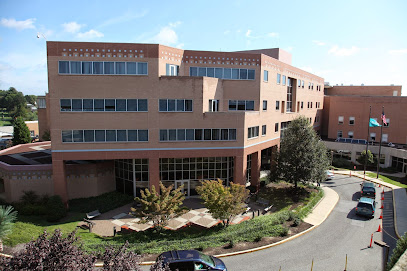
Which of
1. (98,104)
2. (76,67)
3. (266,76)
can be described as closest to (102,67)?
(76,67)

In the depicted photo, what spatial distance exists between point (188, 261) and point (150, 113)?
16.6 metres

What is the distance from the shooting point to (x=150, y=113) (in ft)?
90.4

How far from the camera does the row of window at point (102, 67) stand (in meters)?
26.2

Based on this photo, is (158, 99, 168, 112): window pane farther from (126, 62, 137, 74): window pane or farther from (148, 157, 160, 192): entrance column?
(148, 157, 160, 192): entrance column

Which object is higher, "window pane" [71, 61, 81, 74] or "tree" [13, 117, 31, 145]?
"window pane" [71, 61, 81, 74]

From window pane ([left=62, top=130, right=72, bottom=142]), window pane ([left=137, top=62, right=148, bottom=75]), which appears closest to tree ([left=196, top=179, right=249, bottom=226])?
window pane ([left=137, top=62, right=148, bottom=75])

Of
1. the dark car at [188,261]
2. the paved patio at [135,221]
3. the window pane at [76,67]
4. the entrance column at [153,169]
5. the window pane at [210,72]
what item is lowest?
the paved patio at [135,221]

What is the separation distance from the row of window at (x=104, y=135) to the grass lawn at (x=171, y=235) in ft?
22.9

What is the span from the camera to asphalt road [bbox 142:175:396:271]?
16.3m

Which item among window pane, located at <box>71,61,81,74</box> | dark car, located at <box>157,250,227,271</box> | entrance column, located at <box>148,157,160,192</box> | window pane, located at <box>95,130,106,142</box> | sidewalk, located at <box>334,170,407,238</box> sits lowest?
sidewalk, located at <box>334,170,407,238</box>

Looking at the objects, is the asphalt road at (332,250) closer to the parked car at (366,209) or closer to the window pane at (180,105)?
the parked car at (366,209)

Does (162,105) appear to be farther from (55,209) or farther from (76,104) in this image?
(55,209)

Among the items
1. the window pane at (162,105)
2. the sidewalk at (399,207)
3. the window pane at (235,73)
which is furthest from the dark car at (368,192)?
the window pane at (162,105)

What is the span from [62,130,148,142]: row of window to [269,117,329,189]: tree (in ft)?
48.7
